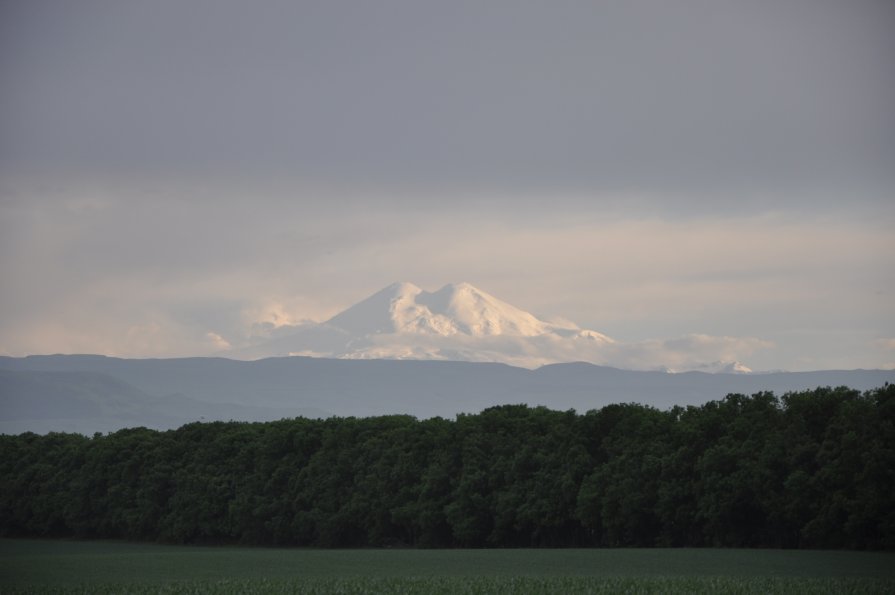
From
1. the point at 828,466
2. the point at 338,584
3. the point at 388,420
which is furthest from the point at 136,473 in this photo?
the point at 828,466

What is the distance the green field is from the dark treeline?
9.65 feet

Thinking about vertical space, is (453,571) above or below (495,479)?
below

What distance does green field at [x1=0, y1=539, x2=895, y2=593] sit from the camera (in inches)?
1385

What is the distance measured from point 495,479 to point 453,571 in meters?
14.8

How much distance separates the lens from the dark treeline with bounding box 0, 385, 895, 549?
4734cm

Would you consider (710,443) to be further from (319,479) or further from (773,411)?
(319,479)

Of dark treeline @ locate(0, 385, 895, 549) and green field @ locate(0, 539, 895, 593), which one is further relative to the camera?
dark treeline @ locate(0, 385, 895, 549)

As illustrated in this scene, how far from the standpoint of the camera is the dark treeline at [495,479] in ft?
155

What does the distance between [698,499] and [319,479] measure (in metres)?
20.4

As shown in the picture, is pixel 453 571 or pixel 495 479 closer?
pixel 453 571

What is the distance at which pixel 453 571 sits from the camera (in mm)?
42125

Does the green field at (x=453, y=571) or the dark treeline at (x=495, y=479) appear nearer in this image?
the green field at (x=453, y=571)

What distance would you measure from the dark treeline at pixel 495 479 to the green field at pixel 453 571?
2940 millimetres

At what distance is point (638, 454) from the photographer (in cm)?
5334
